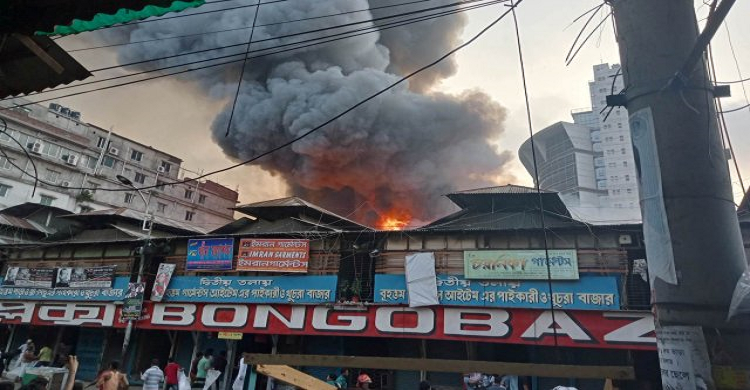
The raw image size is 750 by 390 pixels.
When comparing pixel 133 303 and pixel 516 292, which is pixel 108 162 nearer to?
pixel 133 303

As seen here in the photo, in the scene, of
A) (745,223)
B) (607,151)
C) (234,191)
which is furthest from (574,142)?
(745,223)

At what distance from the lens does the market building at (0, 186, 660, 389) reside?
13906 millimetres

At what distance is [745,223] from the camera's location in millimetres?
13109

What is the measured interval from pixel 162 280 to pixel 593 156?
7991cm

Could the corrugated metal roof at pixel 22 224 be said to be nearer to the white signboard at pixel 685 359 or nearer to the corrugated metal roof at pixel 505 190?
the corrugated metal roof at pixel 505 190

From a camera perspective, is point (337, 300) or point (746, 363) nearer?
point (746, 363)

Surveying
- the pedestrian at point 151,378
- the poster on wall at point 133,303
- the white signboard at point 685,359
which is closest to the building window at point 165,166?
the poster on wall at point 133,303

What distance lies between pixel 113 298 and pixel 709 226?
21855mm

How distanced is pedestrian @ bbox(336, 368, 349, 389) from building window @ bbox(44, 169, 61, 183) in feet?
136

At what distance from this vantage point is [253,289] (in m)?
17.4

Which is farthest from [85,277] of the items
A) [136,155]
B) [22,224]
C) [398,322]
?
[136,155]

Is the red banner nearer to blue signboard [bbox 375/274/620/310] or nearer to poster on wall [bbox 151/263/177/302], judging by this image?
blue signboard [bbox 375/274/620/310]

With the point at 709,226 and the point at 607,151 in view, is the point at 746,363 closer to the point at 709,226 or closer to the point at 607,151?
the point at 709,226

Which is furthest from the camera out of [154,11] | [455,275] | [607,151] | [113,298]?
[607,151]
